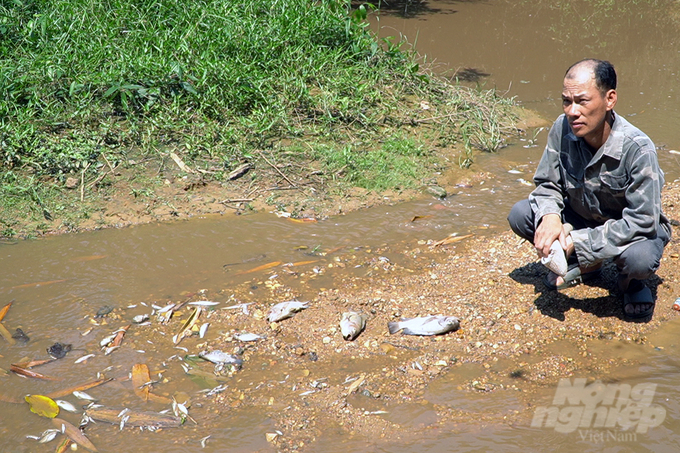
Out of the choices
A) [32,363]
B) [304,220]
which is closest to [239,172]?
[304,220]

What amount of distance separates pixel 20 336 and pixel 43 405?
25.3 inches

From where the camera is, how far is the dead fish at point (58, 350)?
3.10 meters

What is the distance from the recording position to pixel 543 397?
2744mm

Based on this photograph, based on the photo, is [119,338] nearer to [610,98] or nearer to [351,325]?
[351,325]

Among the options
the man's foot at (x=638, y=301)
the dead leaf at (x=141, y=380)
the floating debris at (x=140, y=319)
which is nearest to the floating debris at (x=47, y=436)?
the dead leaf at (x=141, y=380)

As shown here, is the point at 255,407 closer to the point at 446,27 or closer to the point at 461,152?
the point at 461,152

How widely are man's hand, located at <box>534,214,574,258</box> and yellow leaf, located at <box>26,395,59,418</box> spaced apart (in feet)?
7.49

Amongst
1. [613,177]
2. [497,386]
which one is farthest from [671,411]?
[613,177]

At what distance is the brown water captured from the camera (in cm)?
254

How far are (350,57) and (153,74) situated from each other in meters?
1.87

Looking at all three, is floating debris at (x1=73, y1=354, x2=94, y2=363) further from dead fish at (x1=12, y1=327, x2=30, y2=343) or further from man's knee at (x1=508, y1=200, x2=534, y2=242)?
man's knee at (x1=508, y1=200, x2=534, y2=242)

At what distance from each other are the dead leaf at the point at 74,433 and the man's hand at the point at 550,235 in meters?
2.13

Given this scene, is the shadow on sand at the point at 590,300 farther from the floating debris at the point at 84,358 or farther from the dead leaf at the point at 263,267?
the floating debris at the point at 84,358

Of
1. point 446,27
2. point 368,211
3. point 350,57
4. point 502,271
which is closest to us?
point 502,271
